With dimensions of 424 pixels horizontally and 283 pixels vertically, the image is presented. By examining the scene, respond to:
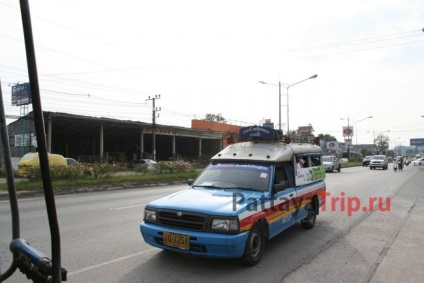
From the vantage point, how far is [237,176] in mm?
7004

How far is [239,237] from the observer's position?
536 cm

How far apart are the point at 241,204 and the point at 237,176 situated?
1297 mm

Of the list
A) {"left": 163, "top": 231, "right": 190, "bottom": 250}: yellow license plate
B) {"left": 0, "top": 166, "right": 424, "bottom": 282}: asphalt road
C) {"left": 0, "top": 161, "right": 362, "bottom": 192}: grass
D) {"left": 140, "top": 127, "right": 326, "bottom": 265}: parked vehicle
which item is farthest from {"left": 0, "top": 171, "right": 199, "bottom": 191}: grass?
{"left": 163, "top": 231, "right": 190, "bottom": 250}: yellow license plate

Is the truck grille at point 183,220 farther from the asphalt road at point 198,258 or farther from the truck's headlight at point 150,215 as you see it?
the asphalt road at point 198,258

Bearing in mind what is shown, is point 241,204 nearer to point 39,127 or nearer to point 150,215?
point 150,215

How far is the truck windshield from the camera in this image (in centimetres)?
675

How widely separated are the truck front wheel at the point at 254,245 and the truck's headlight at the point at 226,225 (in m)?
0.39

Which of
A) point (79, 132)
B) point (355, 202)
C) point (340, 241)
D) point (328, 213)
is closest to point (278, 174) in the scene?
point (340, 241)

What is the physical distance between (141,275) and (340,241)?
421 cm

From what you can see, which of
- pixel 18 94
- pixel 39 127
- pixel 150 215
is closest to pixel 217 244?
pixel 150 215

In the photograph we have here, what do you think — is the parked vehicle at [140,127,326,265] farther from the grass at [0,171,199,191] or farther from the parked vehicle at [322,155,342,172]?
the parked vehicle at [322,155,342,172]

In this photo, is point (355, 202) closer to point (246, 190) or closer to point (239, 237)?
point (246, 190)

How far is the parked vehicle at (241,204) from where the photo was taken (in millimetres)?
5379

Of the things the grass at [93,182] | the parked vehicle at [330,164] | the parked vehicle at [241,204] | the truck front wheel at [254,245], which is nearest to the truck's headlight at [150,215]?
the parked vehicle at [241,204]
